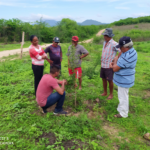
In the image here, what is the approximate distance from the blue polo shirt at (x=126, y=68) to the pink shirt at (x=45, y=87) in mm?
1520

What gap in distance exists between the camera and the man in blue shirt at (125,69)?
9.78 ft

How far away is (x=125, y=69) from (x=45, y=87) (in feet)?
6.36

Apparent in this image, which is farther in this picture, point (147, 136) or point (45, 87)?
point (45, 87)

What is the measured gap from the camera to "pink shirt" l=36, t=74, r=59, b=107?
3158mm

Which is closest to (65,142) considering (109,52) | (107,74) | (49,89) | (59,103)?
(59,103)

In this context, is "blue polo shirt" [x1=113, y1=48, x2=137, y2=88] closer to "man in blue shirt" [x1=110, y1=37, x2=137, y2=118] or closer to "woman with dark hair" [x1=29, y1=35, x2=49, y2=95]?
"man in blue shirt" [x1=110, y1=37, x2=137, y2=118]

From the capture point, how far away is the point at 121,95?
11.1 ft

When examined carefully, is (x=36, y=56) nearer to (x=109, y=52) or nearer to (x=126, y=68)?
(x=109, y=52)

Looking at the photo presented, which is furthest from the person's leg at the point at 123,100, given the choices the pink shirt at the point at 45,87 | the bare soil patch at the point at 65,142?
the pink shirt at the point at 45,87

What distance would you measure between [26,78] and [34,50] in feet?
9.86

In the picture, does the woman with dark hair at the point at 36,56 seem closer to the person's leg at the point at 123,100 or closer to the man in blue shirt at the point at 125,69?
the man in blue shirt at the point at 125,69

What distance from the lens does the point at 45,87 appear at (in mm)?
3246

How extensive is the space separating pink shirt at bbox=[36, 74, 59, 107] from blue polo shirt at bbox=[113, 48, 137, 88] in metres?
1.52

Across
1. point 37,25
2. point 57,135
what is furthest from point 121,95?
point 37,25
